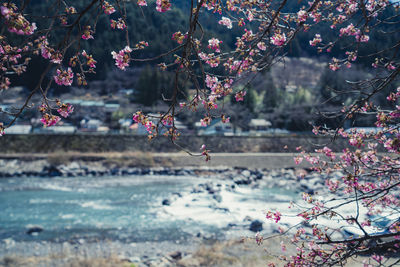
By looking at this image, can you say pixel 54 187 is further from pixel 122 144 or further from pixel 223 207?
pixel 223 207

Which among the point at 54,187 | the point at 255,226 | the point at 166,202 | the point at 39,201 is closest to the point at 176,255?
the point at 255,226

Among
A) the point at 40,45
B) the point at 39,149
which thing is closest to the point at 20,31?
the point at 40,45

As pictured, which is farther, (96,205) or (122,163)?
(122,163)

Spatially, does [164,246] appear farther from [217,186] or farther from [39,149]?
[39,149]

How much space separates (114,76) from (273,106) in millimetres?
15210

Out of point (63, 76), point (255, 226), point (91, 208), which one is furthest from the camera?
point (91, 208)

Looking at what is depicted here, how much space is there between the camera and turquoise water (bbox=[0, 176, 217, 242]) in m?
8.95

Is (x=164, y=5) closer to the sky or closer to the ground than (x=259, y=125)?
closer to the ground

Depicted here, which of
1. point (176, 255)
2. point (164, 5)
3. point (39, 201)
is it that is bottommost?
point (39, 201)

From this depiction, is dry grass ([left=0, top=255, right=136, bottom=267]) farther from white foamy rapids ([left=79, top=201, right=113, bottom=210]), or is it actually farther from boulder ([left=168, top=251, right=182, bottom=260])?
white foamy rapids ([left=79, top=201, right=113, bottom=210])

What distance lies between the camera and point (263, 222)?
931 centimetres

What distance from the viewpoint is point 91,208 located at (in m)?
11.6

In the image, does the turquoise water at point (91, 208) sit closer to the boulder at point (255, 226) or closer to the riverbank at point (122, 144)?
the boulder at point (255, 226)

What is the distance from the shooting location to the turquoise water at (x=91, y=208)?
29.3ft
